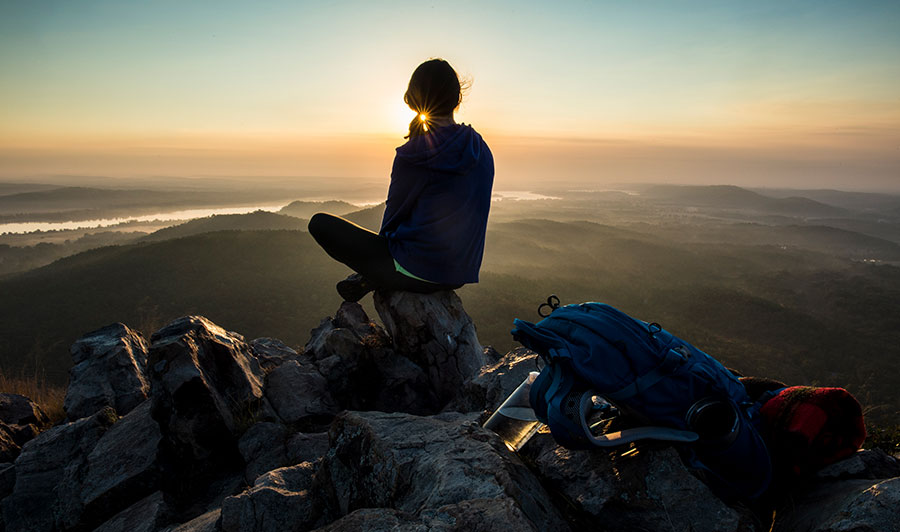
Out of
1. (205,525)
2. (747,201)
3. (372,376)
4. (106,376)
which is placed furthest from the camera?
(747,201)

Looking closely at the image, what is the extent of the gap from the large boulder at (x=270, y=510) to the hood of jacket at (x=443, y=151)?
327 cm

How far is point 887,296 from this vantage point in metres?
32.3

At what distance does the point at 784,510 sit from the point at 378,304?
4.54 meters

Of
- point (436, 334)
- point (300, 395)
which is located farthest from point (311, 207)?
point (436, 334)

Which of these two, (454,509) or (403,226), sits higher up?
(403,226)

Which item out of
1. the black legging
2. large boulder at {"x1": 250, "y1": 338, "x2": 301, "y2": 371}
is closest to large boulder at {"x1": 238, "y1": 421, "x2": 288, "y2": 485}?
large boulder at {"x1": 250, "y1": 338, "x2": 301, "y2": 371}

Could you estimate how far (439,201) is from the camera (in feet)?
14.7

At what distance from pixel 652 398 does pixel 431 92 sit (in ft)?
11.6

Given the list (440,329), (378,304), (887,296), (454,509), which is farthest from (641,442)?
(887,296)

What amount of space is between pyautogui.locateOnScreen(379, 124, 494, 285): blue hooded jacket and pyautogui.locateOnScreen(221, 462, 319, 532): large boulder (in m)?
2.61

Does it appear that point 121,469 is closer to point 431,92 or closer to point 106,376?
point 106,376

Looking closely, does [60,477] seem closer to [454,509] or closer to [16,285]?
[454,509]

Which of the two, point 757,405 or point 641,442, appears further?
point 757,405

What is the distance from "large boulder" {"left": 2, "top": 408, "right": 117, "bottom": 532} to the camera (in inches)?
159
